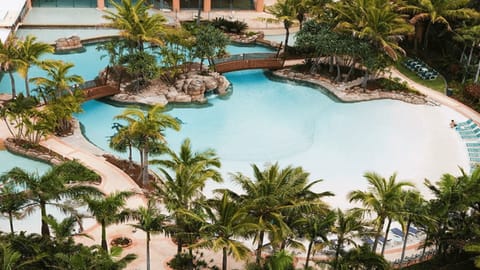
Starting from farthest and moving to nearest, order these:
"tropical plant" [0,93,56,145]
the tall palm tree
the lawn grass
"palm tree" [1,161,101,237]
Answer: the lawn grass < the tall palm tree < "tropical plant" [0,93,56,145] < "palm tree" [1,161,101,237]

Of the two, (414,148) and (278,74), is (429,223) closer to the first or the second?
(414,148)

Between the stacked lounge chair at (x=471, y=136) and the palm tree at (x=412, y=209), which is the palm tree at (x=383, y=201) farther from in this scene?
the stacked lounge chair at (x=471, y=136)

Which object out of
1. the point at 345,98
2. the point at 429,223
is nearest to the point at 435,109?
the point at 345,98

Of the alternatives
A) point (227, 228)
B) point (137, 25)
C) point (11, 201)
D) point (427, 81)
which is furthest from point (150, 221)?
point (427, 81)

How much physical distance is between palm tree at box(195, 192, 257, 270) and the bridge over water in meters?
23.9

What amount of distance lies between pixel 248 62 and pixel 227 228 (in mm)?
26142

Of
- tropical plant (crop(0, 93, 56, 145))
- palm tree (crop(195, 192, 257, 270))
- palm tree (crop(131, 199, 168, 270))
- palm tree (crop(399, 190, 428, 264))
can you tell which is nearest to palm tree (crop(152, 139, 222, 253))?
palm tree (crop(131, 199, 168, 270))

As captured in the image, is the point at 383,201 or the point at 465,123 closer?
the point at 383,201

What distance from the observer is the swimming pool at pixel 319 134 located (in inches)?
1231

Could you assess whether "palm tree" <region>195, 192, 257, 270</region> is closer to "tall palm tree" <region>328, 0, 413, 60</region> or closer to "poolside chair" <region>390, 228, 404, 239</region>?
"poolside chair" <region>390, 228, 404, 239</region>

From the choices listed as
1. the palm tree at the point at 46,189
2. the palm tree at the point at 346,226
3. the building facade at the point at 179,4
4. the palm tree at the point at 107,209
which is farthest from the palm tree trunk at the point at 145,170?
the building facade at the point at 179,4

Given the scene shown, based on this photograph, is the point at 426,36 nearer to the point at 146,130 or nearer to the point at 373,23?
the point at 373,23

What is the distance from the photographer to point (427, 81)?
42.7m

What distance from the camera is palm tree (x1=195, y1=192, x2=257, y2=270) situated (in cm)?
1806
